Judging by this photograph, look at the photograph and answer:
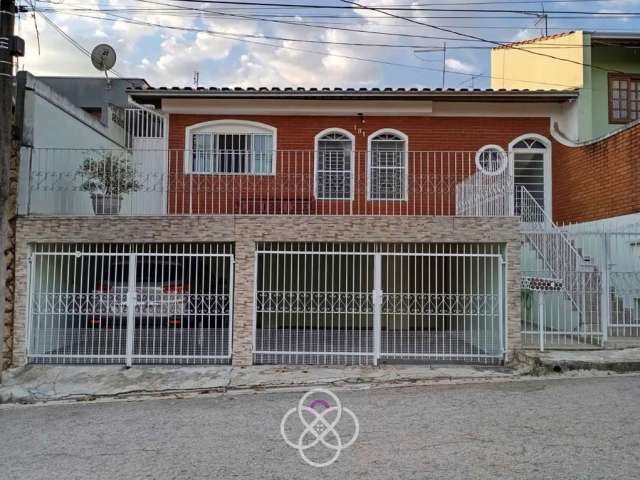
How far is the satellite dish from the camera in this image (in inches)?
526

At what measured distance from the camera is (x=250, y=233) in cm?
826

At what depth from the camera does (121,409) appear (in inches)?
250

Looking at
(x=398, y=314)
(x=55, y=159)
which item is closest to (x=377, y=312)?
(x=398, y=314)

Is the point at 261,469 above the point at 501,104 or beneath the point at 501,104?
beneath

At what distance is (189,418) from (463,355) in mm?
4310

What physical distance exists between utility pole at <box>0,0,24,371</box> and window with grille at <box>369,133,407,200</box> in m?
5.95

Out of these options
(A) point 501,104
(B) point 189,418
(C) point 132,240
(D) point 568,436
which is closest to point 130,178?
(C) point 132,240

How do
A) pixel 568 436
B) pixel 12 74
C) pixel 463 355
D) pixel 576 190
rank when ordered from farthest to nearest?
1. pixel 576 190
2. pixel 463 355
3. pixel 12 74
4. pixel 568 436

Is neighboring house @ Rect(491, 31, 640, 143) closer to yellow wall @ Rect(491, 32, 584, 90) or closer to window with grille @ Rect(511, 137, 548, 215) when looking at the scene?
yellow wall @ Rect(491, 32, 584, 90)

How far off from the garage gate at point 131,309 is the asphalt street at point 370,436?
157 centimetres

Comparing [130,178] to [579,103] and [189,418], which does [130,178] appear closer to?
[189,418]

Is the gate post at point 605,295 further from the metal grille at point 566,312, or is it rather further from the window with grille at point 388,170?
the window with grille at point 388,170

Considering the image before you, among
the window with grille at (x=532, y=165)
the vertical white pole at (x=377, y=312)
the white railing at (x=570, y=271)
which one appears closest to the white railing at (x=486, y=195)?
the white railing at (x=570, y=271)

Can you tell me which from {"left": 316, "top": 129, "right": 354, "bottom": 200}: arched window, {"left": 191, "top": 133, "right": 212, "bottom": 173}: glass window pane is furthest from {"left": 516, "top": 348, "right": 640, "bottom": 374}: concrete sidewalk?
{"left": 191, "top": 133, "right": 212, "bottom": 173}: glass window pane
